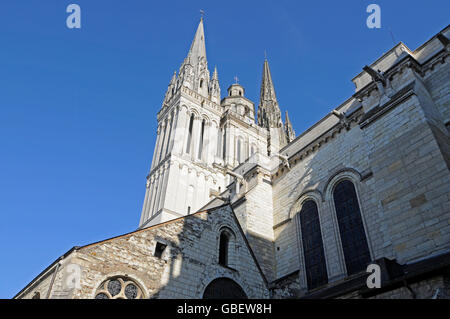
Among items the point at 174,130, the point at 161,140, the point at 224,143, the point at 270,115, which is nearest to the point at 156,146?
the point at 161,140

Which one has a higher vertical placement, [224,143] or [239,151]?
[224,143]

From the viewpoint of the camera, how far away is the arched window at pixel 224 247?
946cm

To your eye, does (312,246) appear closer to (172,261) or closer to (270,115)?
(172,261)

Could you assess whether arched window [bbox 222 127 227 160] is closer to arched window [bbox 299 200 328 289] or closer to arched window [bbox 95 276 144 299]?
arched window [bbox 299 200 328 289]

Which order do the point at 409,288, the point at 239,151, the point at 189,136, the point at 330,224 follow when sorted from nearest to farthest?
1. the point at 409,288
2. the point at 330,224
3. the point at 189,136
4. the point at 239,151

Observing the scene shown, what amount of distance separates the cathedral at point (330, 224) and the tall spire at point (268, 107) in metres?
24.7

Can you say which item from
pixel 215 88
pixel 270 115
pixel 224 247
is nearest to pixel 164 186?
pixel 215 88

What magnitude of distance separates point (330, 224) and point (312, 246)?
103 cm

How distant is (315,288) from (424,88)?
6791mm

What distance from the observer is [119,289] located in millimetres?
7152

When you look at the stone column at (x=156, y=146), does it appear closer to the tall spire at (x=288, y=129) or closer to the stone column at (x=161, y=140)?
the stone column at (x=161, y=140)

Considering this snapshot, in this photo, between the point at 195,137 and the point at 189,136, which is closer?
the point at 195,137

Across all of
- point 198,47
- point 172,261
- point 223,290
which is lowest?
point 223,290

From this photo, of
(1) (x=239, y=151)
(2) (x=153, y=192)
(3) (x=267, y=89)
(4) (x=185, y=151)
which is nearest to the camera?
(2) (x=153, y=192)
